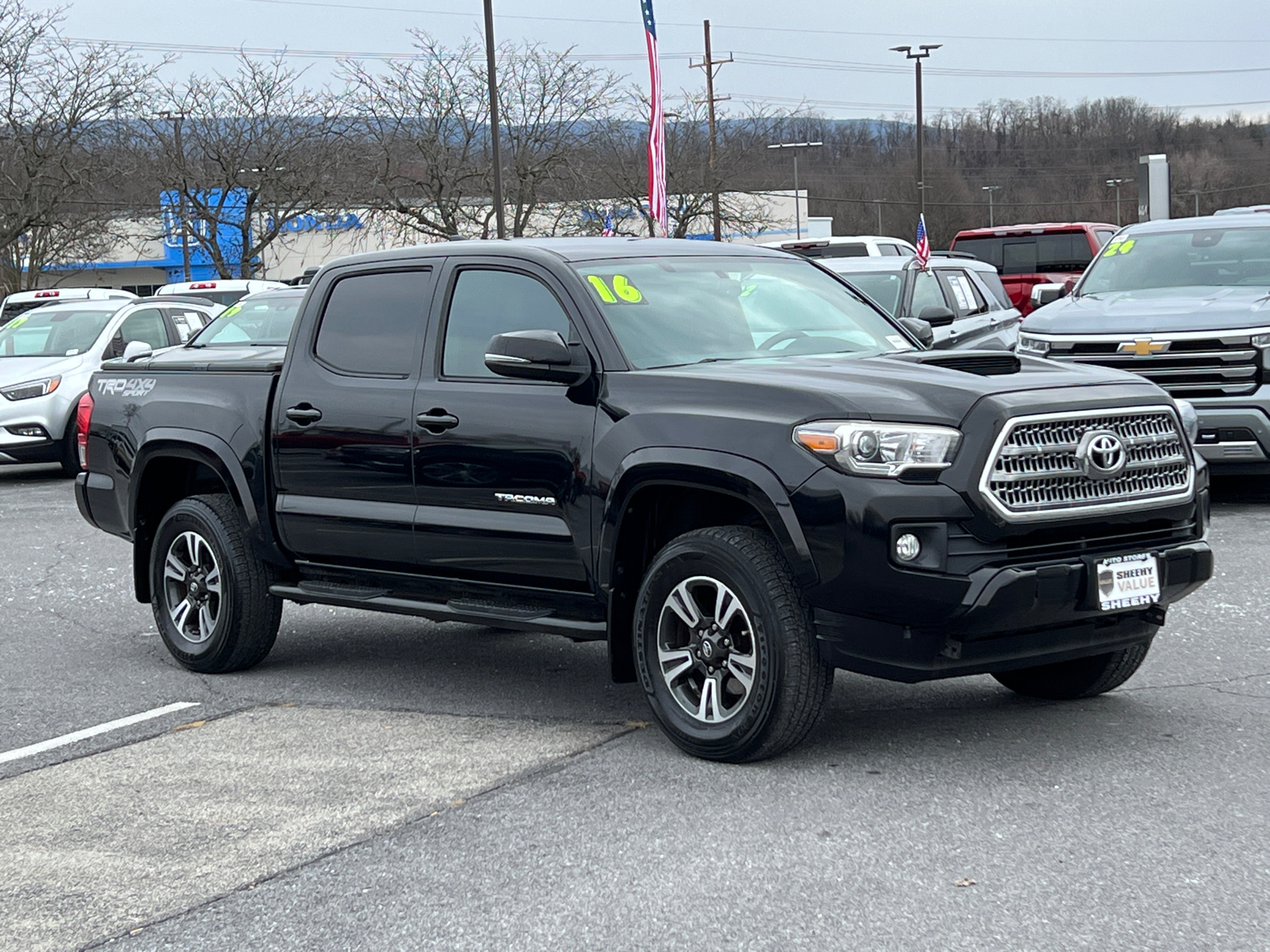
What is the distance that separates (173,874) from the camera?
4.55 metres

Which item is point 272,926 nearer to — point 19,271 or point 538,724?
point 538,724

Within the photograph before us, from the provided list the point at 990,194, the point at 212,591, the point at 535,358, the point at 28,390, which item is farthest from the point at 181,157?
the point at 990,194

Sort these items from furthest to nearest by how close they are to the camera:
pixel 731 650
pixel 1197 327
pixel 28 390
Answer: pixel 28 390
pixel 1197 327
pixel 731 650

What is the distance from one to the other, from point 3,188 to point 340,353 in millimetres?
35532

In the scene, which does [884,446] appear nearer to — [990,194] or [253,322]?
[253,322]

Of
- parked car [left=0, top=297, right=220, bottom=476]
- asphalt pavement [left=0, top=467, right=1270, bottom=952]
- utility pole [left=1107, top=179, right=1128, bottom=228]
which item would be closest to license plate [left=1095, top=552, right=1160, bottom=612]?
asphalt pavement [left=0, top=467, right=1270, bottom=952]

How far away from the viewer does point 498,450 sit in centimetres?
607

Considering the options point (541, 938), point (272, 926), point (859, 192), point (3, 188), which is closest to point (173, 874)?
point (272, 926)

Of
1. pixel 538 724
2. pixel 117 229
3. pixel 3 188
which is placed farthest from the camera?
pixel 117 229

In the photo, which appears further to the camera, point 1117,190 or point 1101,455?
point 1117,190

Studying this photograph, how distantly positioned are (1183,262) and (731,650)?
28.6 ft

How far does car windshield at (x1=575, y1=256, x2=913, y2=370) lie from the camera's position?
6047mm

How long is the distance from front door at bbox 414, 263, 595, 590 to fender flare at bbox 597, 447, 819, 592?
0.13m

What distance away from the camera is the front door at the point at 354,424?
21.4ft
